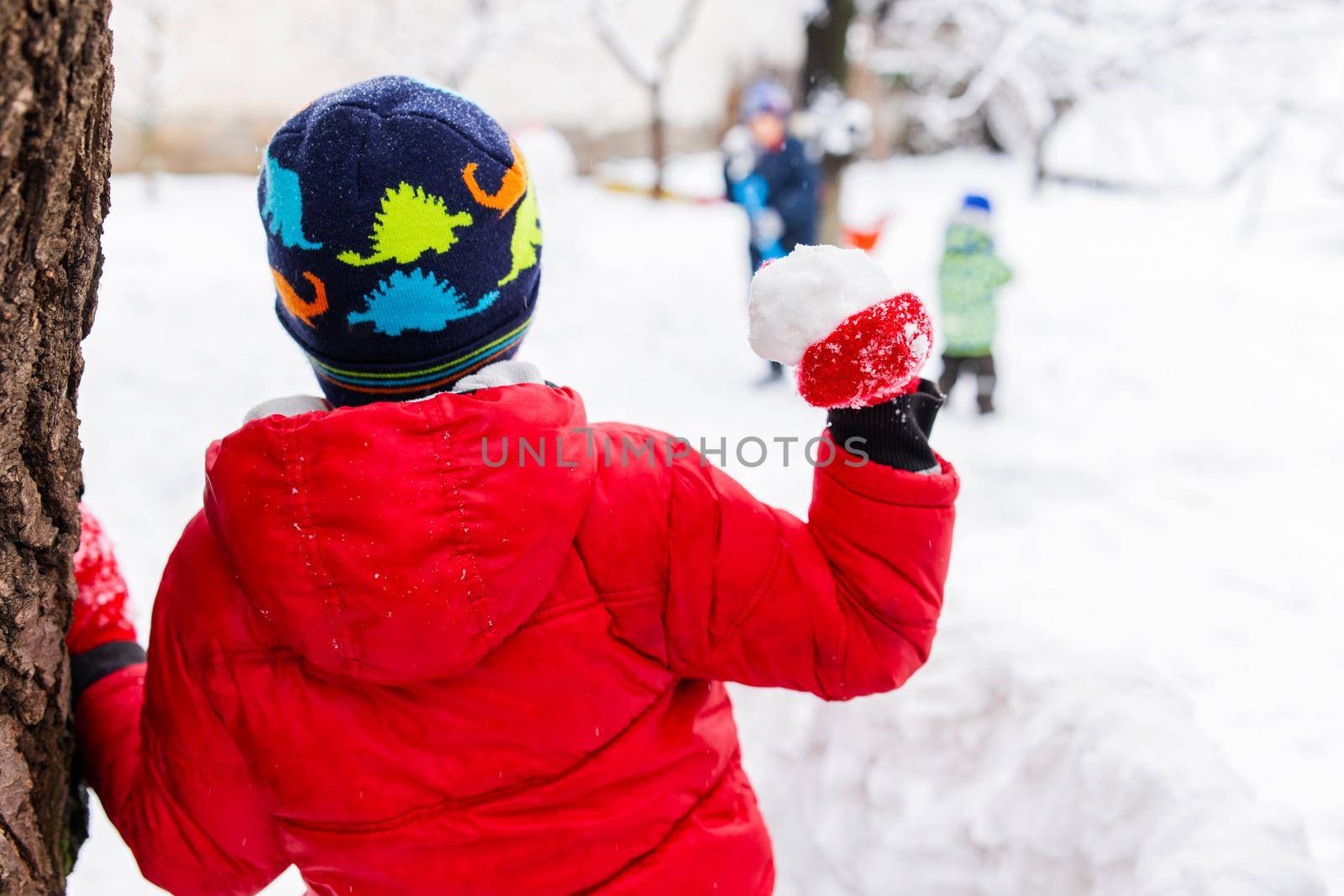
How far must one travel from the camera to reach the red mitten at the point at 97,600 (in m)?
1.18

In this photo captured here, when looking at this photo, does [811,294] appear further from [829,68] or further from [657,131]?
[657,131]

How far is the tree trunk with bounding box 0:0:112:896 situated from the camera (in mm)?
803

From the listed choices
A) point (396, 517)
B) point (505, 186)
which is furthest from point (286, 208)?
point (396, 517)

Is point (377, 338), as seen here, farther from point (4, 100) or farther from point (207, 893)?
point (207, 893)

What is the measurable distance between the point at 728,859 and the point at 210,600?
0.62 meters

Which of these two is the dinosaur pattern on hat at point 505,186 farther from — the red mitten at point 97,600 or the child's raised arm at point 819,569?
the red mitten at point 97,600

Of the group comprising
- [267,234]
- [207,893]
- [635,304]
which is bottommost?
[635,304]

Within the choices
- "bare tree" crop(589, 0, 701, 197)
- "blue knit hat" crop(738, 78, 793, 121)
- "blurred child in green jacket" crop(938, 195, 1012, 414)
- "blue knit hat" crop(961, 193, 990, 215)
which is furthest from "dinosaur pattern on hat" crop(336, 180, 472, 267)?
"bare tree" crop(589, 0, 701, 197)

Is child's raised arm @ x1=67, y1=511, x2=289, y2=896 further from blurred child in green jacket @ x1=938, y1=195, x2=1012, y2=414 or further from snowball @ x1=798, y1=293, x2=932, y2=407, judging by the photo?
blurred child in green jacket @ x1=938, y1=195, x2=1012, y2=414

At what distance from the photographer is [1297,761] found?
7.19ft

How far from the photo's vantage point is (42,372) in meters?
0.94

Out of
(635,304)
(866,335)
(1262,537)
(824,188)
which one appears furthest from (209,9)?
(866,335)

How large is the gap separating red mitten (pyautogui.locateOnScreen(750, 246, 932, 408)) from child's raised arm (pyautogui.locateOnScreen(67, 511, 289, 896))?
24.4 inches

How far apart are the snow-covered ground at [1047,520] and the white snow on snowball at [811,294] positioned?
3.83 ft
